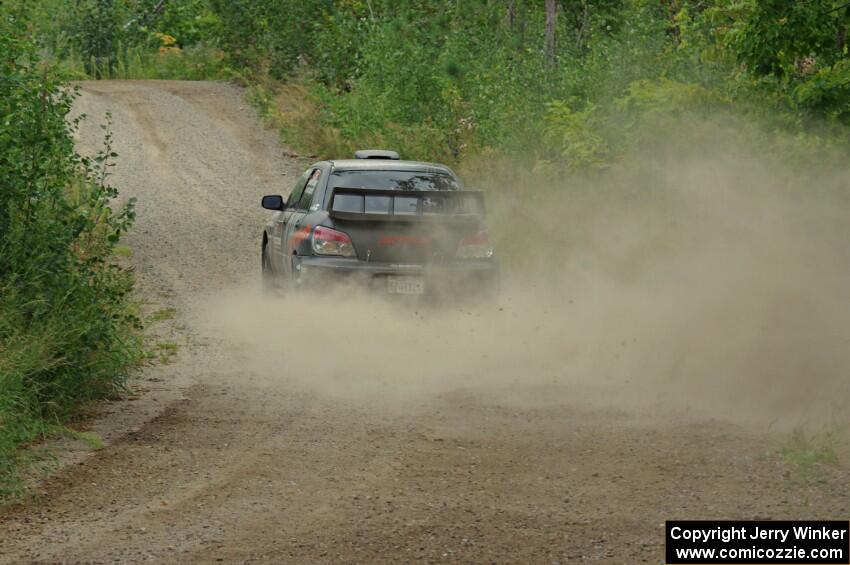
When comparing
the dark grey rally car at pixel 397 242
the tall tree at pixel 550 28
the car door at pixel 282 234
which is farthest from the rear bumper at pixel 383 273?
the tall tree at pixel 550 28

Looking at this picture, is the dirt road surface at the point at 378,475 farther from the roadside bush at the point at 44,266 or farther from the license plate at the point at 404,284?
the license plate at the point at 404,284

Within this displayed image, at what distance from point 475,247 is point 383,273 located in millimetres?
1013

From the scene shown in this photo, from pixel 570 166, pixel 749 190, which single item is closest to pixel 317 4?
pixel 570 166

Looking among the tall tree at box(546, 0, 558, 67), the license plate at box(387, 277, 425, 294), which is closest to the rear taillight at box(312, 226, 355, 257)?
the license plate at box(387, 277, 425, 294)

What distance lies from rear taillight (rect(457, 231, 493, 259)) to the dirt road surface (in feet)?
4.60

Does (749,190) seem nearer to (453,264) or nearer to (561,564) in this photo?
(453,264)

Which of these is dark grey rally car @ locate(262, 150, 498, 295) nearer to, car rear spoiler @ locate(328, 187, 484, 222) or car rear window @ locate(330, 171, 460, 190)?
car rear spoiler @ locate(328, 187, 484, 222)

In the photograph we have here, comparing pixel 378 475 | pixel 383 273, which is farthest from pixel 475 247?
pixel 378 475

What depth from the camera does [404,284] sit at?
13414 mm

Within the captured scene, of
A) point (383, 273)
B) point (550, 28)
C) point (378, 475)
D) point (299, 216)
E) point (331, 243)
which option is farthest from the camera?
point (550, 28)

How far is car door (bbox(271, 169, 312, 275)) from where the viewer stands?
14683mm

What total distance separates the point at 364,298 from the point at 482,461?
4.89 meters

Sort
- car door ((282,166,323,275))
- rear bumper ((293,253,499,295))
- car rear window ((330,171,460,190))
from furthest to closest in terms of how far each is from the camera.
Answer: car rear window ((330,171,460,190))
car door ((282,166,323,275))
rear bumper ((293,253,499,295))

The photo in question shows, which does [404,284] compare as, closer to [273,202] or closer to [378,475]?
[273,202]
